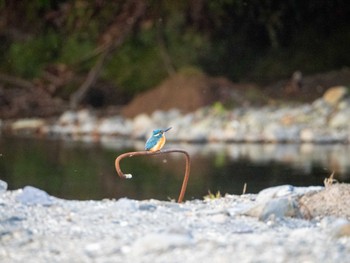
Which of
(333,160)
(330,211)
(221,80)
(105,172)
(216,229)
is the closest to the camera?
(216,229)

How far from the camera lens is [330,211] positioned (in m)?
3.36

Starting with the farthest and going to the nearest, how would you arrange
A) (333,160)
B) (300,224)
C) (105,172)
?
(333,160) → (105,172) → (300,224)

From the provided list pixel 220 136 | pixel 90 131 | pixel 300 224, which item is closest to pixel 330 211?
pixel 300 224

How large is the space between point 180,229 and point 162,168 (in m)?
3.39

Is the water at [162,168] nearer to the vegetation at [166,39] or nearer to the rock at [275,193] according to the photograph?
the rock at [275,193]

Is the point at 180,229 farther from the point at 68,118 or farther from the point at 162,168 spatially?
the point at 68,118

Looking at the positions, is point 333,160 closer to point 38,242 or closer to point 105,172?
point 105,172

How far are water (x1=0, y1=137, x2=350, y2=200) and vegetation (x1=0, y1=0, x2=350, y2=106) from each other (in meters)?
2.84

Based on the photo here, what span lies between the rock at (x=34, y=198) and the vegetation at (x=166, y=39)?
700cm

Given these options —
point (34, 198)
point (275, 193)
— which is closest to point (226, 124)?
point (275, 193)

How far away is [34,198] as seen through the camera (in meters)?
3.32

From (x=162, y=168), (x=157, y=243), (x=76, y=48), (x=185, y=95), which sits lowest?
(x=162, y=168)

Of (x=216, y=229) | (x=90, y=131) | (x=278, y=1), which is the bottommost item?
(x=90, y=131)

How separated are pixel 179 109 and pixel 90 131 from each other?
3.26ft
